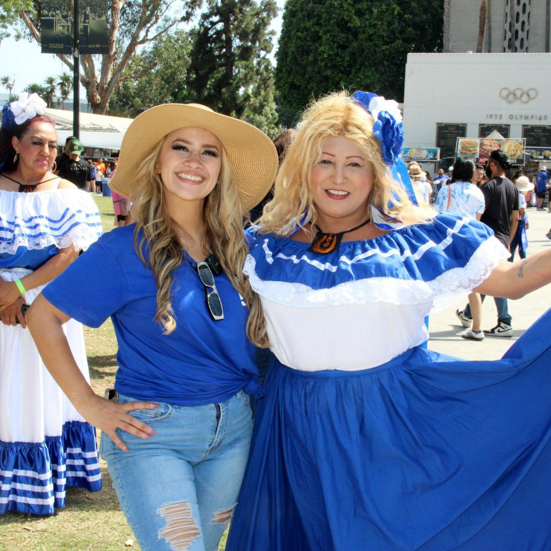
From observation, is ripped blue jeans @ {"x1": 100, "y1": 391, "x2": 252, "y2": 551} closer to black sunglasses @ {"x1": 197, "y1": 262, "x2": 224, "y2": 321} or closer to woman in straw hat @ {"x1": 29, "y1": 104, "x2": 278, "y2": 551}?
woman in straw hat @ {"x1": 29, "y1": 104, "x2": 278, "y2": 551}

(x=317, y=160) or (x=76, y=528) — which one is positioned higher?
(x=317, y=160)

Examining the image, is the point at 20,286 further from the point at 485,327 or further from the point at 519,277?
the point at 485,327

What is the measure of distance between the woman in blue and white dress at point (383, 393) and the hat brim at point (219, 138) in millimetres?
267

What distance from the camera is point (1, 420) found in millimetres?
3863

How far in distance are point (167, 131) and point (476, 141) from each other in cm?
2792

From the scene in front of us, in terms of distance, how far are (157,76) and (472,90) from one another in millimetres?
25790

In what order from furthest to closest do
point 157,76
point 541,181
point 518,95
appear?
point 157,76 → point 518,95 → point 541,181

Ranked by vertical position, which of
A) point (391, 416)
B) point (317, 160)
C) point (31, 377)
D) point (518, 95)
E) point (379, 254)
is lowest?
point (31, 377)

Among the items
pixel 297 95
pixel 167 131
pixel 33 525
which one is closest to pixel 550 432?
pixel 167 131

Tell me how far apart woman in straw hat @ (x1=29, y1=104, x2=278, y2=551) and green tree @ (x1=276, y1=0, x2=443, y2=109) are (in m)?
37.3

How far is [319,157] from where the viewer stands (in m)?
2.80

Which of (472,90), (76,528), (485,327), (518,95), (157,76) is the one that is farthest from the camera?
(157,76)

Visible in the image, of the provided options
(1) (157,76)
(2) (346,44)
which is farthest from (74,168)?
(1) (157,76)

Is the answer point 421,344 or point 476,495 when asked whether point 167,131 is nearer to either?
point 421,344
